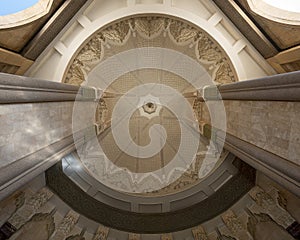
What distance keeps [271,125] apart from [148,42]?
487 cm

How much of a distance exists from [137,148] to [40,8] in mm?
4852

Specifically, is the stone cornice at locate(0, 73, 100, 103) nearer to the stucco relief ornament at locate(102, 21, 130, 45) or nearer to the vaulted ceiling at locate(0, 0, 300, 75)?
the vaulted ceiling at locate(0, 0, 300, 75)

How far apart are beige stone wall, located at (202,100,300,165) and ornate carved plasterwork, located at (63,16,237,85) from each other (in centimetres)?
263

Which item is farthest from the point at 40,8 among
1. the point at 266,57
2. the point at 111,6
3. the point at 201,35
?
the point at 266,57

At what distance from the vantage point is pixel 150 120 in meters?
9.21

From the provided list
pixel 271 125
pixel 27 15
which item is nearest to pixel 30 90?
pixel 27 15

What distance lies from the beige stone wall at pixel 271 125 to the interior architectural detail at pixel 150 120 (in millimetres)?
22

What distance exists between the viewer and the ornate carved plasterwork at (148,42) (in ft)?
24.5

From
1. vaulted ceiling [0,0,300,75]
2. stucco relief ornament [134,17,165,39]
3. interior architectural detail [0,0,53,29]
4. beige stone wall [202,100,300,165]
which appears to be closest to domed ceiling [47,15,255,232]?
stucco relief ornament [134,17,165,39]

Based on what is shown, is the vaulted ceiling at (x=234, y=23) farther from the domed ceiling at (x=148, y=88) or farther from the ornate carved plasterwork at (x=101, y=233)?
the ornate carved plasterwork at (x=101, y=233)

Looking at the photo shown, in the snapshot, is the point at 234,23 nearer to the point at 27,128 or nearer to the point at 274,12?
the point at 274,12

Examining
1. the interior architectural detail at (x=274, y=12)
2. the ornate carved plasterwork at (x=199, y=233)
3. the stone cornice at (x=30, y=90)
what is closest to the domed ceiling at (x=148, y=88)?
the ornate carved plasterwork at (x=199, y=233)

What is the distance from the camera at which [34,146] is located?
405 centimetres

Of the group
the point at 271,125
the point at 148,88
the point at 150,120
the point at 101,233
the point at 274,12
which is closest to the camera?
the point at 271,125
